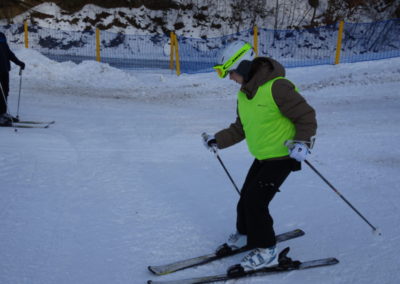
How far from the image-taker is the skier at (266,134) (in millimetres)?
2609

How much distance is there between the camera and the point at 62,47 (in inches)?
645

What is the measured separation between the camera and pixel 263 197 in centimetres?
280

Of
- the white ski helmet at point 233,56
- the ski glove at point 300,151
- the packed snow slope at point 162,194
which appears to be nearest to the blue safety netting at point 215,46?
the packed snow slope at point 162,194

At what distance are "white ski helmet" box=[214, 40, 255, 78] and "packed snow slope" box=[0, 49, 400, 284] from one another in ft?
5.07

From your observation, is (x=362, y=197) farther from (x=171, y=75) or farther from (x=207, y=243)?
(x=171, y=75)

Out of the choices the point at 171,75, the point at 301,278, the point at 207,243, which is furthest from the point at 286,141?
the point at 171,75

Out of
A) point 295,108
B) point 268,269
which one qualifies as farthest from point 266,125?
point 268,269

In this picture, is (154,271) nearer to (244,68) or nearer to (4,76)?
(244,68)

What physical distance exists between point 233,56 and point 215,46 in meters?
12.7

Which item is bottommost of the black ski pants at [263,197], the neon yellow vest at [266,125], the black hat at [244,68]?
the black ski pants at [263,197]

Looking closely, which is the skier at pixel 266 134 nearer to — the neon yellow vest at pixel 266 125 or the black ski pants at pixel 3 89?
the neon yellow vest at pixel 266 125

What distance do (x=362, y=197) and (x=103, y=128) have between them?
4699 millimetres

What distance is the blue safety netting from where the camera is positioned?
1362cm

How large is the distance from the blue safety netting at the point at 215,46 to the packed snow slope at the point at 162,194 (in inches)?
198
